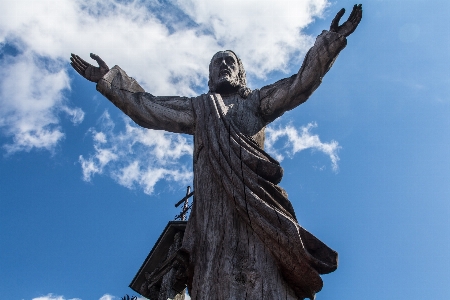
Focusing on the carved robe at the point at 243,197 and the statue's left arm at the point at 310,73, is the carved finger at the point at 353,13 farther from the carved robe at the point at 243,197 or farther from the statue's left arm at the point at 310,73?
the carved robe at the point at 243,197

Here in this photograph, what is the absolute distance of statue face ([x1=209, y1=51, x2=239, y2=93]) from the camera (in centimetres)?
501

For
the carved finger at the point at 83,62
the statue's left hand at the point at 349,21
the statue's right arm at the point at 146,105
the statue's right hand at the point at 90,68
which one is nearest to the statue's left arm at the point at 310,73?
the statue's left hand at the point at 349,21

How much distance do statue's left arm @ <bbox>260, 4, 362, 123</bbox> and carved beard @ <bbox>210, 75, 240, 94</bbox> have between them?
42 centimetres

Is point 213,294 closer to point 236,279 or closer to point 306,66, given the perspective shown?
point 236,279

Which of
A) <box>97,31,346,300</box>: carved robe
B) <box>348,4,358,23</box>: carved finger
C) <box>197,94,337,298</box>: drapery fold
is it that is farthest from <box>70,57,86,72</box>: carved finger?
<box>348,4,358,23</box>: carved finger

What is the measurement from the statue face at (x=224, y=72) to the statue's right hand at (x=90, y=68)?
1.15 m

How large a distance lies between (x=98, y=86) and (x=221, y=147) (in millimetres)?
1809

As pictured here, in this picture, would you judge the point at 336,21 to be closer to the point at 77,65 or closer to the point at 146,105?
the point at 146,105

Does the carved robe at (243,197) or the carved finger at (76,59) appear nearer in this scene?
the carved robe at (243,197)

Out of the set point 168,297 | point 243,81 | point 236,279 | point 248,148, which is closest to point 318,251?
point 236,279

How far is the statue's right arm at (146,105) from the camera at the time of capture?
15.2 feet

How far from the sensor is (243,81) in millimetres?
5250

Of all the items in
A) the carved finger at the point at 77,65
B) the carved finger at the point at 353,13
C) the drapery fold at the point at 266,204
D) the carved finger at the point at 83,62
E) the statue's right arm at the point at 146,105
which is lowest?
the drapery fold at the point at 266,204

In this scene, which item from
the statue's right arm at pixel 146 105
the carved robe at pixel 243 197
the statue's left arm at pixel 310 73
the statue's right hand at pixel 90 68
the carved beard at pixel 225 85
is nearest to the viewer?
the carved robe at pixel 243 197
